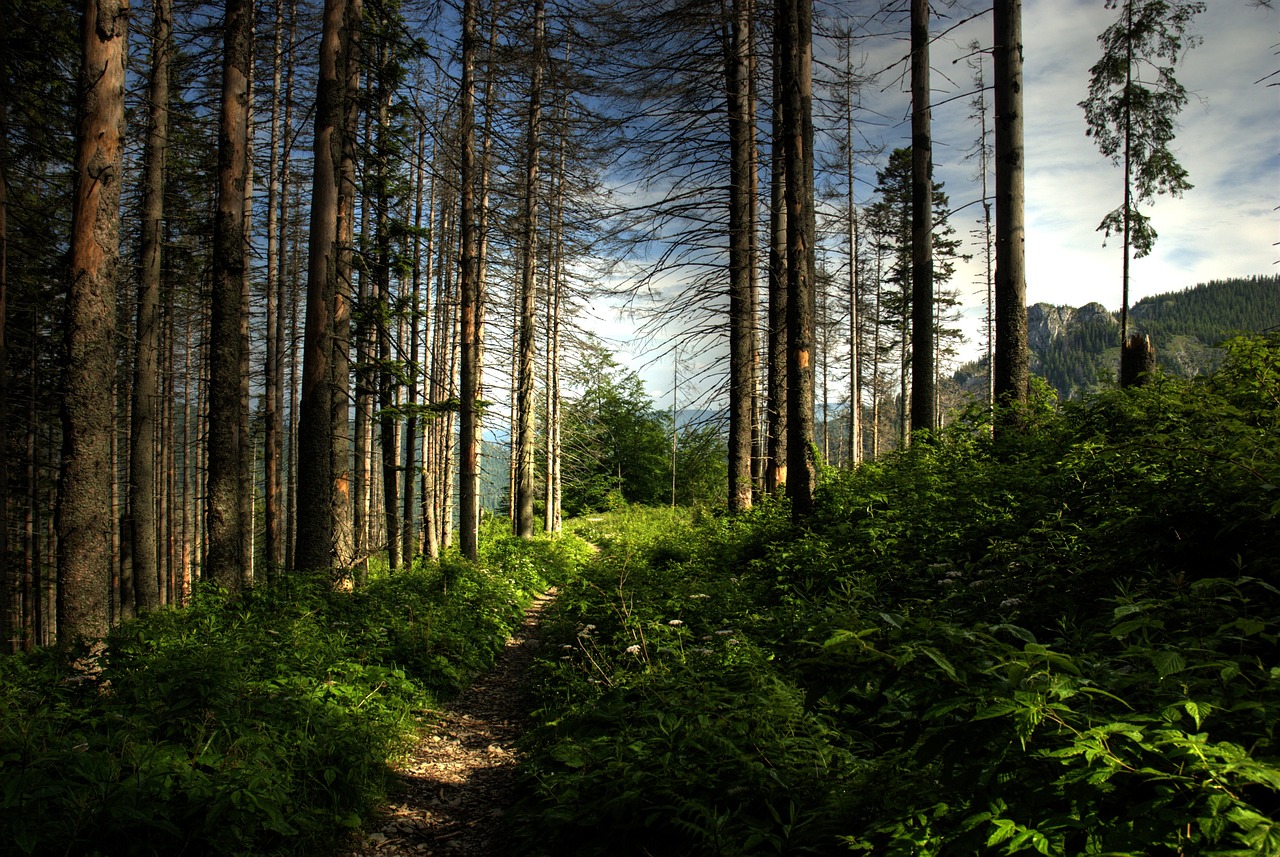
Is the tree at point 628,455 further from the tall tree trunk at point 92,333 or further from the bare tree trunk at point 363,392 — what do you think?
the tall tree trunk at point 92,333

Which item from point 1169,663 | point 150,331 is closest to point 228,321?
point 150,331

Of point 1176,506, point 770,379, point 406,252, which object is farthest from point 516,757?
point 406,252

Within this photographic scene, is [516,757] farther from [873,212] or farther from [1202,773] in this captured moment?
[873,212]

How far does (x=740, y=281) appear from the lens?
12719mm

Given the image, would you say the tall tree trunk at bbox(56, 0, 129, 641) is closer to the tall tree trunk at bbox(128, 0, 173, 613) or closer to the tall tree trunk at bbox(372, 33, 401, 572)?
the tall tree trunk at bbox(128, 0, 173, 613)

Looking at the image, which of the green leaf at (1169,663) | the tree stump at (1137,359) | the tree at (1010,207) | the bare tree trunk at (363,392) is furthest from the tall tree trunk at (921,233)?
the bare tree trunk at (363,392)

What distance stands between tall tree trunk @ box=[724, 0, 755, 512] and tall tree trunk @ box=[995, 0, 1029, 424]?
4.48 metres

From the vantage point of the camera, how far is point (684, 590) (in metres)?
7.02

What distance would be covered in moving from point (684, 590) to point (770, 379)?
270 inches

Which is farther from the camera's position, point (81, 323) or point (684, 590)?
point (684, 590)

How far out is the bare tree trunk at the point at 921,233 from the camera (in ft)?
36.4

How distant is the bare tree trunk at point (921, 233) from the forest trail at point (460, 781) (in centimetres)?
864

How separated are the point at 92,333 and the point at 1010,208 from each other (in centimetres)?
1218

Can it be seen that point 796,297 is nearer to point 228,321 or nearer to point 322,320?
point 322,320
